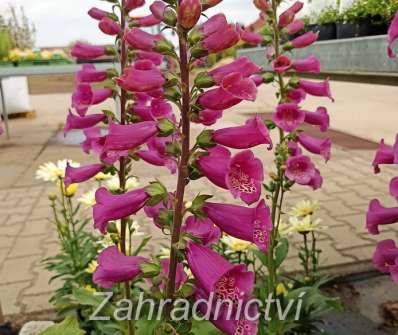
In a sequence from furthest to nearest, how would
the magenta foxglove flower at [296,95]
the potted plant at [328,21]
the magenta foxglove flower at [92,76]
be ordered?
1. the potted plant at [328,21]
2. the magenta foxglove flower at [296,95]
3. the magenta foxglove flower at [92,76]

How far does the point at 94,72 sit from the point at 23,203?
3.18 meters

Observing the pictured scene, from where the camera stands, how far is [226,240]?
2.14 metres

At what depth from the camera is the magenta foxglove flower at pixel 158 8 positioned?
101cm

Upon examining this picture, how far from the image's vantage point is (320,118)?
6.31 ft

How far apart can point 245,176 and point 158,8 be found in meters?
0.40

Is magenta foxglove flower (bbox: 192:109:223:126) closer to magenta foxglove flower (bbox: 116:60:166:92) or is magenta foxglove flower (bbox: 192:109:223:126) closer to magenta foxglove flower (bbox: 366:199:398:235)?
magenta foxglove flower (bbox: 116:60:166:92)

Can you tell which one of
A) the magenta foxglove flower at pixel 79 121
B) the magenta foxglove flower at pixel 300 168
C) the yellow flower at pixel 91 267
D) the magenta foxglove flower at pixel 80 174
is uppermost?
the magenta foxglove flower at pixel 79 121

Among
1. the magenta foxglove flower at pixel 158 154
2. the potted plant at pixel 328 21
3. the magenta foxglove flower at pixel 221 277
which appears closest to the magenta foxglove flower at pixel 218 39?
the magenta foxglove flower at pixel 158 154

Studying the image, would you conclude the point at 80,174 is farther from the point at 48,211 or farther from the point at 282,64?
the point at 48,211

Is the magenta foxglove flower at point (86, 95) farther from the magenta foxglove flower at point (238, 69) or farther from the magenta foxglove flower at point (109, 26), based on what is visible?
the magenta foxglove flower at point (238, 69)

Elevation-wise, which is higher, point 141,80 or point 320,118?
point 141,80

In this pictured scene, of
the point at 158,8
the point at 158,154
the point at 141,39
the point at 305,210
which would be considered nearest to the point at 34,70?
the point at 305,210

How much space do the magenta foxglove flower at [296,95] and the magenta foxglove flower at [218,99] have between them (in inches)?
43.0

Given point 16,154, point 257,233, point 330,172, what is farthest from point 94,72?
point 16,154
